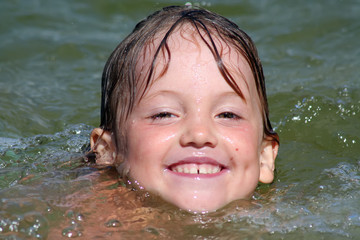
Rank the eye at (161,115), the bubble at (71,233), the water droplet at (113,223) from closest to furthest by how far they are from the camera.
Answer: the bubble at (71,233), the water droplet at (113,223), the eye at (161,115)

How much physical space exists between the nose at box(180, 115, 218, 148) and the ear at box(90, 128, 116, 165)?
0.66 meters

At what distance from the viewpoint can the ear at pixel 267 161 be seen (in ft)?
12.5

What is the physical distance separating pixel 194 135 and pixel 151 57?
1.94 feet

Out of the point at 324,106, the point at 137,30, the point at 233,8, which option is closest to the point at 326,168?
the point at 324,106

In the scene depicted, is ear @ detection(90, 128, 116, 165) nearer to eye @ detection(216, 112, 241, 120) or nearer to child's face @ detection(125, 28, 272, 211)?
child's face @ detection(125, 28, 272, 211)

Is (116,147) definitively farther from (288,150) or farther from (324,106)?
(324,106)

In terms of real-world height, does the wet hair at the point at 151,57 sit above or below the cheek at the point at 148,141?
above

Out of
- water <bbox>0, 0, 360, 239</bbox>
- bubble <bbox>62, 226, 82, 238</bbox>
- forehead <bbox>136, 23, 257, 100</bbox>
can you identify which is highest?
forehead <bbox>136, 23, 257, 100</bbox>

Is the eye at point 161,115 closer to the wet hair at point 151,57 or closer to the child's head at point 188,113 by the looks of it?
the child's head at point 188,113

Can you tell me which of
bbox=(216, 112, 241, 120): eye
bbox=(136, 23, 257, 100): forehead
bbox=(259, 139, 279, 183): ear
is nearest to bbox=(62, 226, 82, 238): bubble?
bbox=(136, 23, 257, 100): forehead

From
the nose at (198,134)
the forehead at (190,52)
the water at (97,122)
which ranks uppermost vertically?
the forehead at (190,52)

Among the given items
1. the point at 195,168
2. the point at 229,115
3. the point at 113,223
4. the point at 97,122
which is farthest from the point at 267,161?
the point at 97,122

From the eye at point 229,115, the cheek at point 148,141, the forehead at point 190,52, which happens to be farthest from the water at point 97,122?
the forehead at point 190,52

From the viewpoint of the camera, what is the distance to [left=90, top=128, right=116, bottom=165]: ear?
375cm
